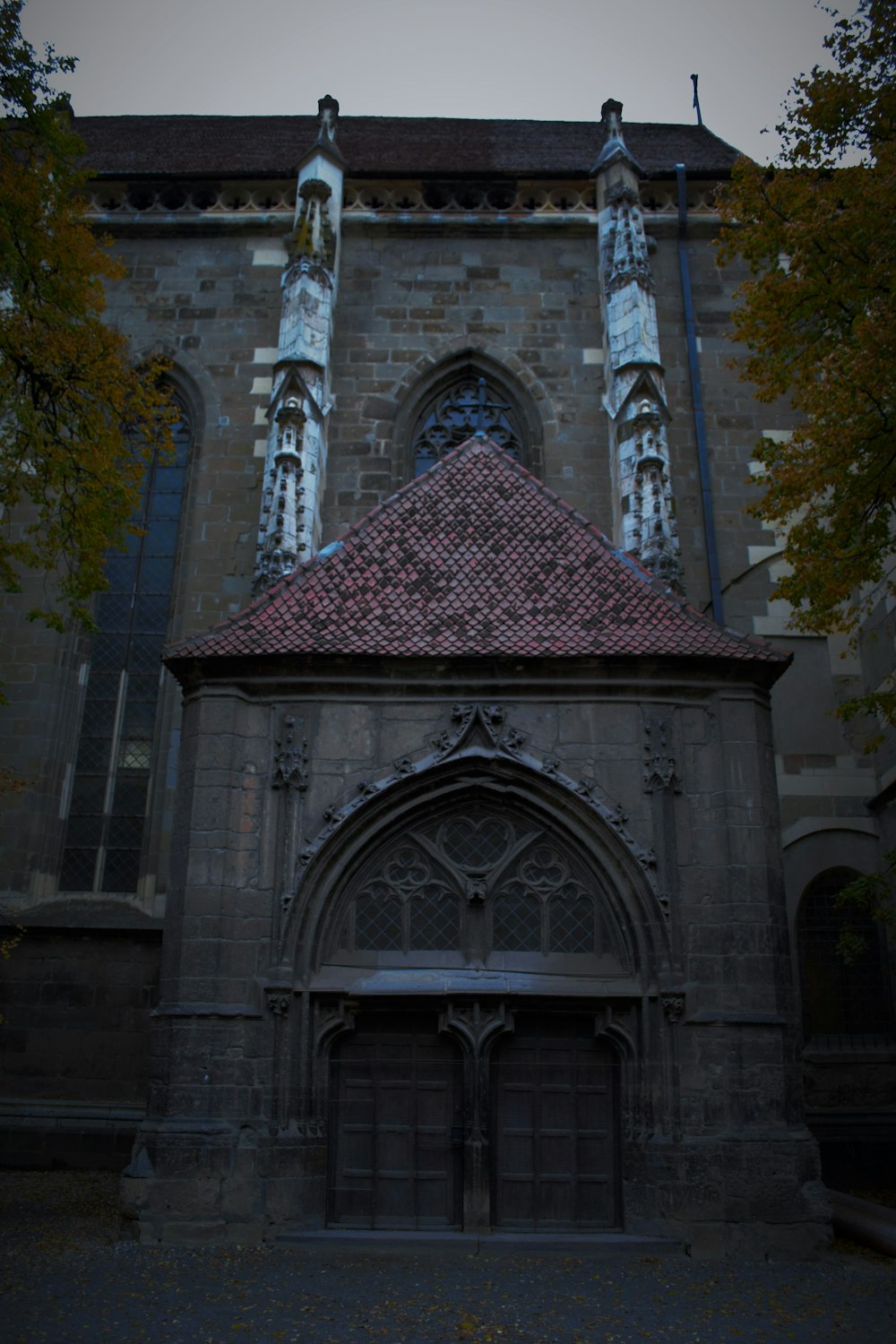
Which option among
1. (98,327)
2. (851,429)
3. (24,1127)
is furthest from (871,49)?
(24,1127)

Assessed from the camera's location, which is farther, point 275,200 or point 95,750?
point 275,200

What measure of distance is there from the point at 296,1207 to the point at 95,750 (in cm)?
702

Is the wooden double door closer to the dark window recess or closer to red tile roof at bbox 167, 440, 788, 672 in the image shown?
red tile roof at bbox 167, 440, 788, 672

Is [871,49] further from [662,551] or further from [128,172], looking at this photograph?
[128,172]

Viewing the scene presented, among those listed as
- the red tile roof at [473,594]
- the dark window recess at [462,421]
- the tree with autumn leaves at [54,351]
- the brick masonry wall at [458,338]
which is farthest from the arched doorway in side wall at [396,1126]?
the dark window recess at [462,421]

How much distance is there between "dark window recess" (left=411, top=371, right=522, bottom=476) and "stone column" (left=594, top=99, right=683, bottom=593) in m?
1.49

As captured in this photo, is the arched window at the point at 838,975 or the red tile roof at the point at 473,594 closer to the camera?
the red tile roof at the point at 473,594

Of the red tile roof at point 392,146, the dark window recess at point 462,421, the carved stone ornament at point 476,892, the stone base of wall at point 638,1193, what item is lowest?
the stone base of wall at point 638,1193

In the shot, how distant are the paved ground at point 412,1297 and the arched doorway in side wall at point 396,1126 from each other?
0.51 metres

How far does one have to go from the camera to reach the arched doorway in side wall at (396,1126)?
816cm

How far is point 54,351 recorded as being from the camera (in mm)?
10195

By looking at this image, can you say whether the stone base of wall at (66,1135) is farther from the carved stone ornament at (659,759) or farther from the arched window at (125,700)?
the carved stone ornament at (659,759)

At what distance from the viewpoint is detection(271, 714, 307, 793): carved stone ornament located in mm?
8745

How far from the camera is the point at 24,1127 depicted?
11.2 m
